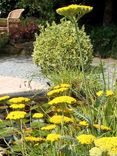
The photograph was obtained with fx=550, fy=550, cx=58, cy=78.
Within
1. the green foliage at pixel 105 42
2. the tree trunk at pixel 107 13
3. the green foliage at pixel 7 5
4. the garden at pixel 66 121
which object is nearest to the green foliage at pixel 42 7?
the green foliage at pixel 7 5

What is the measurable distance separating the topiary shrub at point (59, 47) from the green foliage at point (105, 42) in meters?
4.11

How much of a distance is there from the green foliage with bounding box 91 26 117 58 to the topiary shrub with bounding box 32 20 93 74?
411 centimetres

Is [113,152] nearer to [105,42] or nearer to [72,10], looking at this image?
[72,10]

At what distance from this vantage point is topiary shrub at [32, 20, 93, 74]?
8.66 metres

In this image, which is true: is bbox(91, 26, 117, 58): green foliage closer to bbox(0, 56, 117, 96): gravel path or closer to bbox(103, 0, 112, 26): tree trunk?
bbox(0, 56, 117, 96): gravel path

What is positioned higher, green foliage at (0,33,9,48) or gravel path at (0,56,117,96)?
gravel path at (0,56,117,96)

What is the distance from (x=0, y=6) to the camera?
16438mm

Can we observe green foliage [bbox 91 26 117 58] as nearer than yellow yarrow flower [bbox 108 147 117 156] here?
No

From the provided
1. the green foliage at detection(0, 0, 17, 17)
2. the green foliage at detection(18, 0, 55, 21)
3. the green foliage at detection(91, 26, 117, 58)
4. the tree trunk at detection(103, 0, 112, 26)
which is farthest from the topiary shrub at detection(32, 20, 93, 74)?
the green foliage at detection(0, 0, 17, 17)

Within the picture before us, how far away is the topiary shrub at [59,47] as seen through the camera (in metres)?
8.66

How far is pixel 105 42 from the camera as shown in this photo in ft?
44.1

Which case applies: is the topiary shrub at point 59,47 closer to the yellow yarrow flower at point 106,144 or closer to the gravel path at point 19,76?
the gravel path at point 19,76

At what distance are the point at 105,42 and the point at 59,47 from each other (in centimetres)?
476

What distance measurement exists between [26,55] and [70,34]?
14.9 feet
